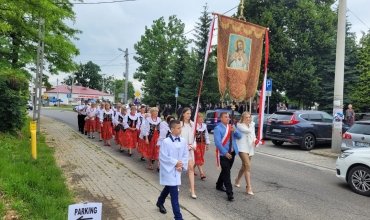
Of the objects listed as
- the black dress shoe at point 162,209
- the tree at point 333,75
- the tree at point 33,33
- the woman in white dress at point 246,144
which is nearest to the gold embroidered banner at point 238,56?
the woman in white dress at point 246,144

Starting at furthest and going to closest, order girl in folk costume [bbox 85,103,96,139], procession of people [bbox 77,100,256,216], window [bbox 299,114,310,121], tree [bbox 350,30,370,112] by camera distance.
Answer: tree [bbox 350,30,370,112] < girl in folk costume [bbox 85,103,96,139] < window [bbox 299,114,310,121] < procession of people [bbox 77,100,256,216]

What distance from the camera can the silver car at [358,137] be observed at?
30.9ft

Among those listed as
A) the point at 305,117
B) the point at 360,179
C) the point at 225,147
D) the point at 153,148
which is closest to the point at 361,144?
the point at 360,179

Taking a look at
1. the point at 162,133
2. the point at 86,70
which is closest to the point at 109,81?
the point at 86,70

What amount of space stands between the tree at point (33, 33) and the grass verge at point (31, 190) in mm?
4496

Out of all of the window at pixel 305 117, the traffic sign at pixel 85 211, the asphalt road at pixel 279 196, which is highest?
the window at pixel 305 117

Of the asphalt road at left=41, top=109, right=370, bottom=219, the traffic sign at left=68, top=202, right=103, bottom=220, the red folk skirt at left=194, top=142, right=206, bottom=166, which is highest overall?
the traffic sign at left=68, top=202, right=103, bottom=220

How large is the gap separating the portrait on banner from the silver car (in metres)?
5.02

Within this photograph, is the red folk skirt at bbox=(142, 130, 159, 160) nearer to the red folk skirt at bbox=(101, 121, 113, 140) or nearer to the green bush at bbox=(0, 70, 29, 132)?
the red folk skirt at bbox=(101, 121, 113, 140)

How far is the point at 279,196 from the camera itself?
659 centimetres

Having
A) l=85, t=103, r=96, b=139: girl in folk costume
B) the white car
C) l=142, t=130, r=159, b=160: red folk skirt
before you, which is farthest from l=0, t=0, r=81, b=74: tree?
the white car

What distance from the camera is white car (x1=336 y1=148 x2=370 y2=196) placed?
687 cm

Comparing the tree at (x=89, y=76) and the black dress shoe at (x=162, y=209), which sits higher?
the tree at (x=89, y=76)

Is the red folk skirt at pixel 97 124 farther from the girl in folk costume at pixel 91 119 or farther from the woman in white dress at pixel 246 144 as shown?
the woman in white dress at pixel 246 144
